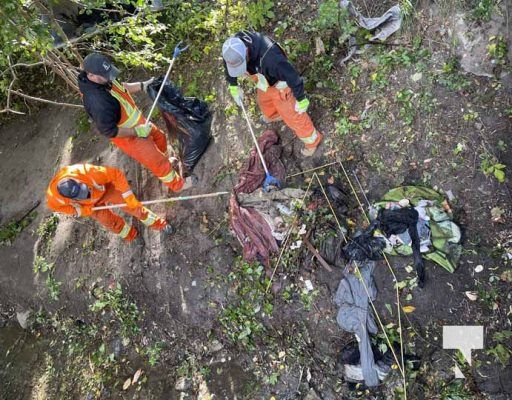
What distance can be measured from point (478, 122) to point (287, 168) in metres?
2.04

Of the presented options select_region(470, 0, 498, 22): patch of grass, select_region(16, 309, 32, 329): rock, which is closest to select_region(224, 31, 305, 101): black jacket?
select_region(470, 0, 498, 22): patch of grass

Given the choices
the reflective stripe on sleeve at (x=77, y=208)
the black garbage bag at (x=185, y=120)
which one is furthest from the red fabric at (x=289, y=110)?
the reflective stripe on sleeve at (x=77, y=208)

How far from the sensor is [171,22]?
6539 millimetres

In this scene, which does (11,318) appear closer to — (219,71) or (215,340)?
(215,340)

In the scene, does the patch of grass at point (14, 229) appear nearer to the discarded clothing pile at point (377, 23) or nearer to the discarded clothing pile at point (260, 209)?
the discarded clothing pile at point (260, 209)

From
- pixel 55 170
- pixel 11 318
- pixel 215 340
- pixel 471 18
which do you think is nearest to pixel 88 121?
pixel 55 170

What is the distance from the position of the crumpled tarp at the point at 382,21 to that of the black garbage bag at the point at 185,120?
82.1 inches

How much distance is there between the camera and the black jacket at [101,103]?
4.32 meters

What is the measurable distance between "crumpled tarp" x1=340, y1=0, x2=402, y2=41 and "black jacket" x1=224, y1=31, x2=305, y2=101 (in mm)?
1454

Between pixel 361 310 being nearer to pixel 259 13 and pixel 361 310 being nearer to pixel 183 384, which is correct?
pixel 183 384

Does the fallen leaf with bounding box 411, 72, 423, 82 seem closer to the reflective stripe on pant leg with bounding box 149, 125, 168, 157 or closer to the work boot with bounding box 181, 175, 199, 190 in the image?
the work boot with bounding box 181, 175, 199, 190

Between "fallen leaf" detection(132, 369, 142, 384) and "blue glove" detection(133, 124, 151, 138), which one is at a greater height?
"blue glove" detection(133, 124, 151, 138)

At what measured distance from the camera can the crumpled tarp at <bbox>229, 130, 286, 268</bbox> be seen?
4.76m

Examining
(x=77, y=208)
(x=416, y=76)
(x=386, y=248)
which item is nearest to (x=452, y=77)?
(x=416, y=76)
